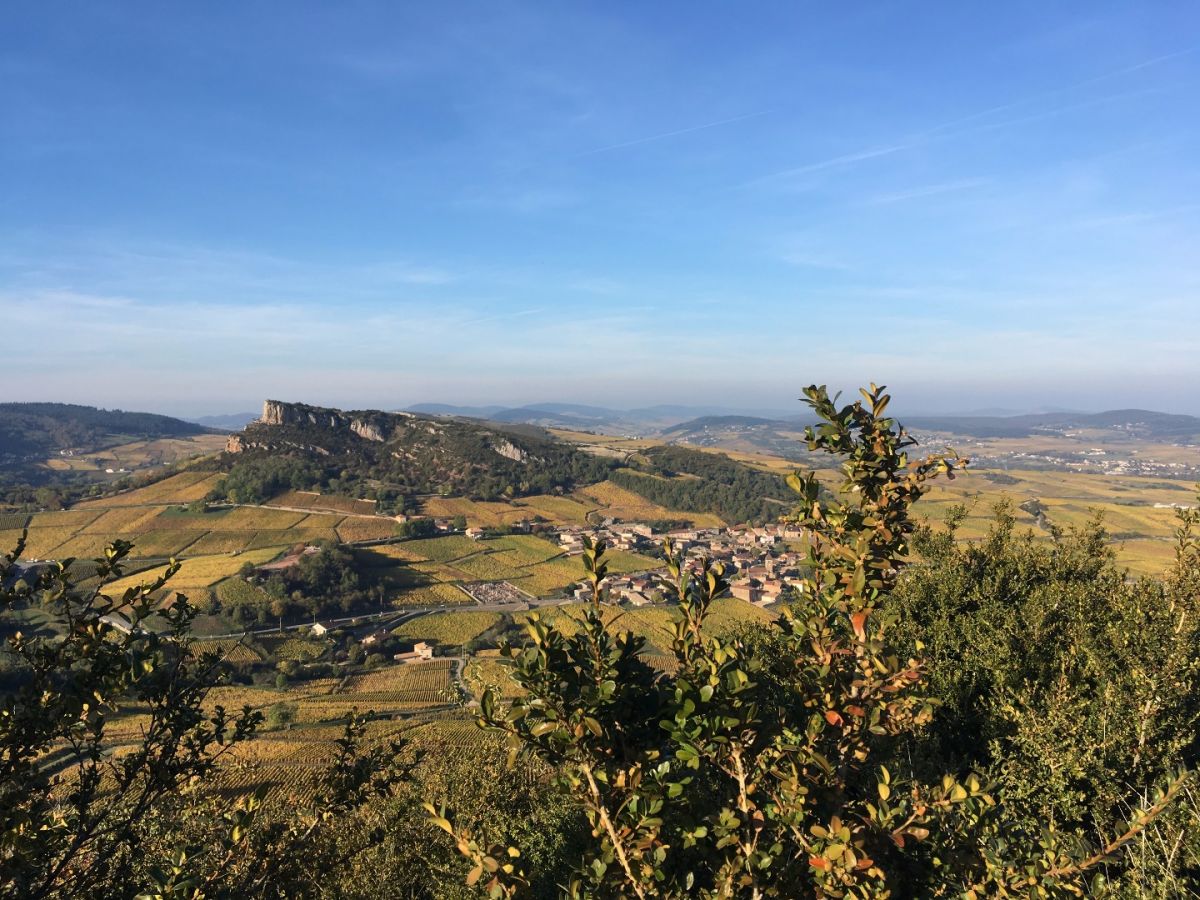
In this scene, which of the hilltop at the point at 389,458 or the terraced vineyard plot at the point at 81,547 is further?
the hilltop at the point at 389,458

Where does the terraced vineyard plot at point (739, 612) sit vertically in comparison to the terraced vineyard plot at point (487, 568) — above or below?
above

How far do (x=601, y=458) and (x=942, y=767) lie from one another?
5911 inches

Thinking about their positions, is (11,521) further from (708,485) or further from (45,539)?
(708,485)

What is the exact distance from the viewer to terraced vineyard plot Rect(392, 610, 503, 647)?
64.7 m

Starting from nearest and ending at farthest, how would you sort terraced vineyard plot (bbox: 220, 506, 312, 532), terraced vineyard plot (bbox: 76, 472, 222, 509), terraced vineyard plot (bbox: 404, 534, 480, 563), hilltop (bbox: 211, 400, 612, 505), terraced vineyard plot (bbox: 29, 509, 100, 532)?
terraced vineyard plot (bbox: 29, 509, 100, 532), terraced vineyard plot (bbox: 404, 534, 480, 563), terraced vineyard plot (bbox: 220, 506, 312, 532), terraced vineyard plot (bbox: 76, 472, 222, 509), hilltop (bbox: 211, 400, 612, 505)

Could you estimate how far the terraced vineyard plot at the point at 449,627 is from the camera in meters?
64.7

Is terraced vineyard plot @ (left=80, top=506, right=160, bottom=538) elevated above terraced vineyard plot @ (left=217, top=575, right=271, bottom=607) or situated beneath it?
elevated above

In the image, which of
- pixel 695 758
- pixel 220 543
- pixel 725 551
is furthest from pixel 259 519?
pixel 695 758

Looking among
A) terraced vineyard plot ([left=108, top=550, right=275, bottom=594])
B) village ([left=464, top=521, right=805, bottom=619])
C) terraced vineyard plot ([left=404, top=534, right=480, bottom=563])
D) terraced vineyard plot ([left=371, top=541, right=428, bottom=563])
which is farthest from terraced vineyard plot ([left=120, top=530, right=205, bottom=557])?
village ([left=464, top=521, right=805, bottom=619])

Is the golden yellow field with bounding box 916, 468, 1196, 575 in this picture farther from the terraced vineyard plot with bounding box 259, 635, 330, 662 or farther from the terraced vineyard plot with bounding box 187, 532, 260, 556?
the terraced vineyard plot with bounding box 187, 532, 260, 556

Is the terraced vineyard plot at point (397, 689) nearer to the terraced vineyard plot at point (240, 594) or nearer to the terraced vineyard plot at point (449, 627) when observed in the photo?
the terraced vineyard plot at point (449, 627)

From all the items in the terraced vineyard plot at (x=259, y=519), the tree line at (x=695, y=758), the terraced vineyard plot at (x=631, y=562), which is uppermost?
the tree line at (x=695, y=758)

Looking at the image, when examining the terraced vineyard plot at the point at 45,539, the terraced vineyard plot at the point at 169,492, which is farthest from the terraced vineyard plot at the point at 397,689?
the terraced vineyard plot at the point at 169,492

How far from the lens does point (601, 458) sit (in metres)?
161
